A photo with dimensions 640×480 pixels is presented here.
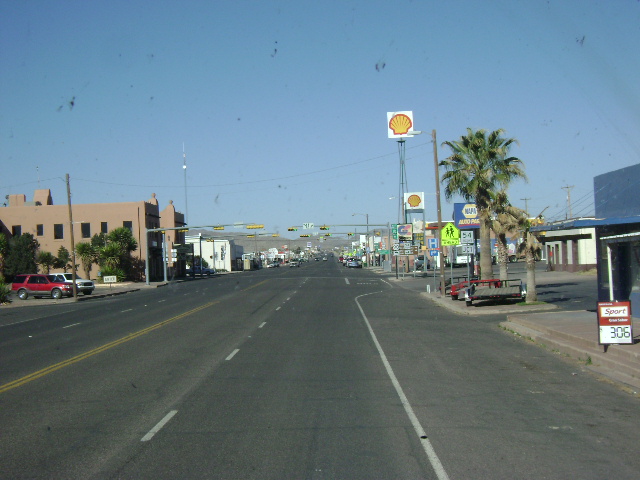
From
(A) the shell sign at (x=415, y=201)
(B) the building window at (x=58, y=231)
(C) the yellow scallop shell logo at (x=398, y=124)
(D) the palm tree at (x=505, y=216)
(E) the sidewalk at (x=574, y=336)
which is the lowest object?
(E) the sidewalk at (x=574, y=336)

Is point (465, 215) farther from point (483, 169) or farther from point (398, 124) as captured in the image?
point (398, 124)

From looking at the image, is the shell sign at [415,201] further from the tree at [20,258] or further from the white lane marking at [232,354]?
the white lane marking at [232,354]

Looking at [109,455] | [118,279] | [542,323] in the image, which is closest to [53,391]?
[109,455]

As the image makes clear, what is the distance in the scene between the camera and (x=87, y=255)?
74062mm

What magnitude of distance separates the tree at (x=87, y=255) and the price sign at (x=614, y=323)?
67039 millimetres

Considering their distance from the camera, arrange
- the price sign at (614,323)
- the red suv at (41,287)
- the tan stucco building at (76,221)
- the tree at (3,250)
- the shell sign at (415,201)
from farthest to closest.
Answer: the shell sign at (415,201) < the tan stucco building at (76,221) < the tree at (3,250) < the red suv at (41,287) < the price sign at (614,323)

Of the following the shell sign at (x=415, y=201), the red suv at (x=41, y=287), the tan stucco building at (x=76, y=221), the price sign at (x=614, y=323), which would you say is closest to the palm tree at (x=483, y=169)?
the price sign at (x=614, y=323)

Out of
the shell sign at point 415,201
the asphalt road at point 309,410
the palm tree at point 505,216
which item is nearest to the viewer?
the asphalt road at point 309,410

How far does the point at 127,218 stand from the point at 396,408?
75676 millimetres

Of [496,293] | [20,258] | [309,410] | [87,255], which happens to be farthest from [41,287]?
[309,410]

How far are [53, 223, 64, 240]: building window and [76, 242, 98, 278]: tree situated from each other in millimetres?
6085

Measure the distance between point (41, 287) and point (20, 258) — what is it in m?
28.4

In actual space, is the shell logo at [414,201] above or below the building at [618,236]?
above

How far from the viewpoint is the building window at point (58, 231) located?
80125 millimetres
